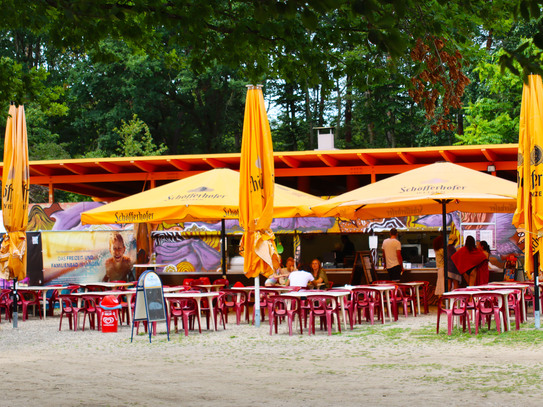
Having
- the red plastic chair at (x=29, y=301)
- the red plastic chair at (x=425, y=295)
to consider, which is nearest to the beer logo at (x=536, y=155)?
the red plastic chair at (x=425, y=295)

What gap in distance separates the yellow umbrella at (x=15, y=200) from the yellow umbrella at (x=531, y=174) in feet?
24.8

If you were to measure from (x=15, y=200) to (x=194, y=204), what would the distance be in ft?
9.47

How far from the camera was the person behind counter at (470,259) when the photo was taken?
14125mm

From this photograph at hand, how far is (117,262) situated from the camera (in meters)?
18.5

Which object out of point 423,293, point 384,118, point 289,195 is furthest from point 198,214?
point 384,118

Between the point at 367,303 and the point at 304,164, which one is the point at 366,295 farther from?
Result: the point at 304,164

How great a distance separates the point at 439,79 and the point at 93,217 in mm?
8878

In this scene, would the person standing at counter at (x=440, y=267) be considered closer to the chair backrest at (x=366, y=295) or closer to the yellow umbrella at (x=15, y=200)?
the chair backrest at (x=366, y=295)

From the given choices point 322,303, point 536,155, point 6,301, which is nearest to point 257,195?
point 322,303

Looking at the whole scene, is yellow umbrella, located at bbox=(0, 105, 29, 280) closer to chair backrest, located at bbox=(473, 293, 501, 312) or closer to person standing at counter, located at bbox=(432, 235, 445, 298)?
chair backrest, located at bbox=(473, 293, 501, 312)

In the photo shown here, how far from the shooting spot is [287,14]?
177 inches

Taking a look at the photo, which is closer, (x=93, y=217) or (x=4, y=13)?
(x=4, y=13)

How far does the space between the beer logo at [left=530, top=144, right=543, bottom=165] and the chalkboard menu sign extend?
539 centimetres

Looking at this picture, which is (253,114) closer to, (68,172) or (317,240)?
(317,240)
